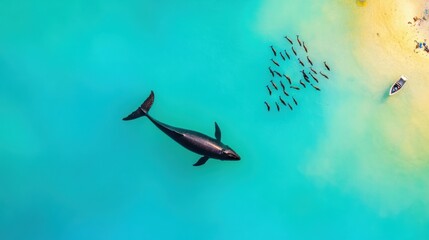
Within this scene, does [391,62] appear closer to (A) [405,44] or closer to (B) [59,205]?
(A) [405,44]

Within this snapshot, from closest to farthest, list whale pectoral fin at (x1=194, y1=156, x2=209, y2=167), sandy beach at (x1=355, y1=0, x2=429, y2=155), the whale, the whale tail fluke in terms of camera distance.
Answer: the whale
the whale tail fluke
whale pectoral fin at (x1=194, y1=156, x2=209, y2=167)
sandy beach at (x1=355, y1=0, x2=429, y2=155)

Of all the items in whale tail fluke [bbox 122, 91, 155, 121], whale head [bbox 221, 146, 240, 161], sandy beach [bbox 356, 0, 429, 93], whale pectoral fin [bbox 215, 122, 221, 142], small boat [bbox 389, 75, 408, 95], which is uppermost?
sandy beach [bbox 356, 0, 429, 93]

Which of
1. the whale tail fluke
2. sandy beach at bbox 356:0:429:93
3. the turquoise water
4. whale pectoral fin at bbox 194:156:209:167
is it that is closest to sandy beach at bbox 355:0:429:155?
sandy beach at bbox 356:0:429:93

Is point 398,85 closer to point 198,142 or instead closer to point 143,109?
point 198,142

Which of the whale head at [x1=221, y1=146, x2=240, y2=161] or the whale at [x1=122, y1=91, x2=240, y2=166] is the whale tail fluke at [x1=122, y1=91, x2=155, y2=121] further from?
the whale head at [x1=221, y1=146, x2=240, y2=161]

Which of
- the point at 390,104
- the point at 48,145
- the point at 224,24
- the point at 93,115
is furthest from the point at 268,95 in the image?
the point at 48,145

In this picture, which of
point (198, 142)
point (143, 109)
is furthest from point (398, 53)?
point (143, 109)
